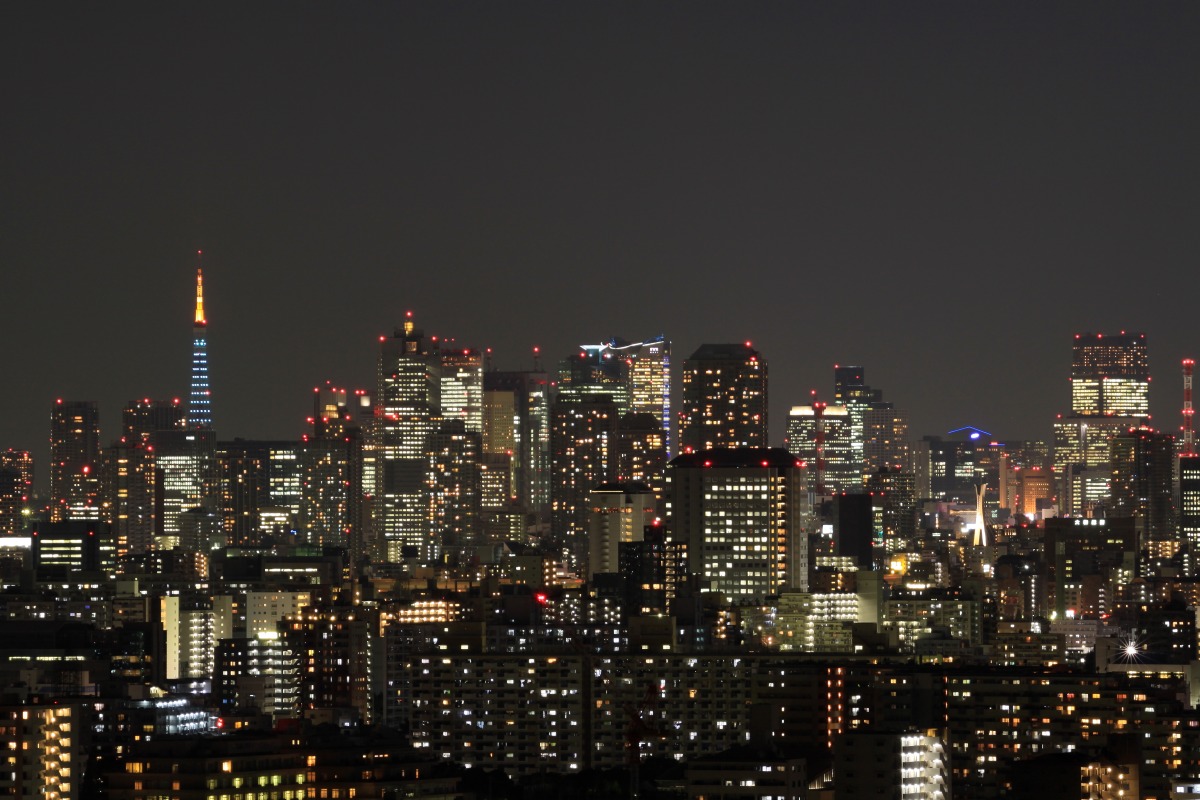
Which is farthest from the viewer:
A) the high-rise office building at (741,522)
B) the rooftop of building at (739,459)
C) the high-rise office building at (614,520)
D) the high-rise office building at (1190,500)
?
the high-rise office building at (1190,500)

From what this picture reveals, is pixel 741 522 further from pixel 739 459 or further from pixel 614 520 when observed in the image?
pixel 614 520

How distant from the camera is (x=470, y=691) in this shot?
53500 millimetres

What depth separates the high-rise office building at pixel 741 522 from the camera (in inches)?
3290

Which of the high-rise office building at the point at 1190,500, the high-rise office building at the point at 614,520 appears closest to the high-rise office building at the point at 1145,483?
the high-rise office building at the point at 1190,500

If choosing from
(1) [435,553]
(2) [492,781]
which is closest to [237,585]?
(1) [435,553]

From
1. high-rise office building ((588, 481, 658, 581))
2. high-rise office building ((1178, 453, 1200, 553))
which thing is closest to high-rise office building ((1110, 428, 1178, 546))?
high-rise office building ((1178, 453, 1200, 553))

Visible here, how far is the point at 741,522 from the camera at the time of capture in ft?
278

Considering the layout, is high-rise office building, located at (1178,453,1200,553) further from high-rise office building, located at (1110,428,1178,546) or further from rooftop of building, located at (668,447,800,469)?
rooftop of building, located at (668,447,800,469)

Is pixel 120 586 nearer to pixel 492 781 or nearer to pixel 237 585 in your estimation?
pixel 237 585

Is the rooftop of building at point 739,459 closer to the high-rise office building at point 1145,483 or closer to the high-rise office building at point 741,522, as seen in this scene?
the high-rise office building at point 741,522

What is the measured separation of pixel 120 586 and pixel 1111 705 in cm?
4163

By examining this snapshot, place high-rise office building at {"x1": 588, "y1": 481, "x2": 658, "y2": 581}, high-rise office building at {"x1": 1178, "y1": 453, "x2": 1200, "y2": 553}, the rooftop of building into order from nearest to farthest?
the rooftop of building < high-rise office building at {"x1": 588, "y1": 481, "x2": 658, "y2": 581} < high-rise office building at {"x1": 1178, "y1": 453, "x2": 1200, "y2": 553}

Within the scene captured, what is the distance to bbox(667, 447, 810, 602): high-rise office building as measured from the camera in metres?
83.6

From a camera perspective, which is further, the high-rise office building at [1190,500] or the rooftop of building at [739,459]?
the high-rise office building at [1190,500]
